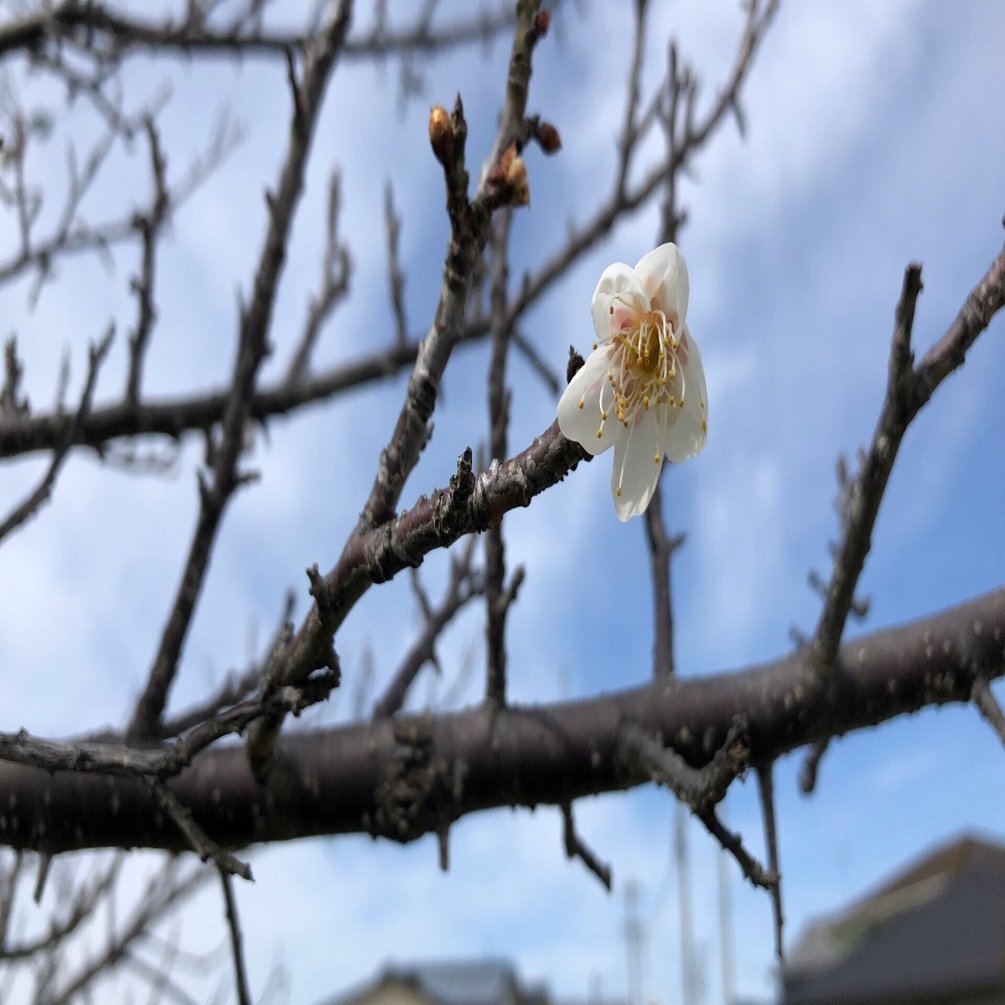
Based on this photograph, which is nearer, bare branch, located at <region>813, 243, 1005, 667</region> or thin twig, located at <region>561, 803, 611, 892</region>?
bare branch, located at <region>813, 243, 1005, 667</region>

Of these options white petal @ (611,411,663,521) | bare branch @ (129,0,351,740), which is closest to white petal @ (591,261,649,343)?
white petal @ (611,411,663,521)

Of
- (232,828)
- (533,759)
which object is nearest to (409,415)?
(533,759)

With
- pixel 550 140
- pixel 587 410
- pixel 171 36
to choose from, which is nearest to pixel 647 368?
pixel 587 410

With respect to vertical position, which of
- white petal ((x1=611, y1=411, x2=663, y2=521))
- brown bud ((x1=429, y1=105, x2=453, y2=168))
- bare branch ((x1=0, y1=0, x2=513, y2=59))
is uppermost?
bare branch ((x1=0, y1=0, x2=513, y2=59))

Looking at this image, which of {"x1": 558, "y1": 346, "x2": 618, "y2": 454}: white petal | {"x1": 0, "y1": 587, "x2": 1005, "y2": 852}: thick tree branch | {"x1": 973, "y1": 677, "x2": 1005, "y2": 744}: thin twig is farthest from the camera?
{"x1": 0, "y1": 587, "x2": 1005, "y2": 852}: thick tree branch

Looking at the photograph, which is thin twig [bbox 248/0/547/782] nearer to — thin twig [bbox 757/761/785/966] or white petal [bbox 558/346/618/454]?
white petal [bbox 558/346/618/454]

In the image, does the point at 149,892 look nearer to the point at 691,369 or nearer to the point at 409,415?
the point at 409,415

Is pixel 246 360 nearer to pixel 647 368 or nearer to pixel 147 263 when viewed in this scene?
pixel 147 263
